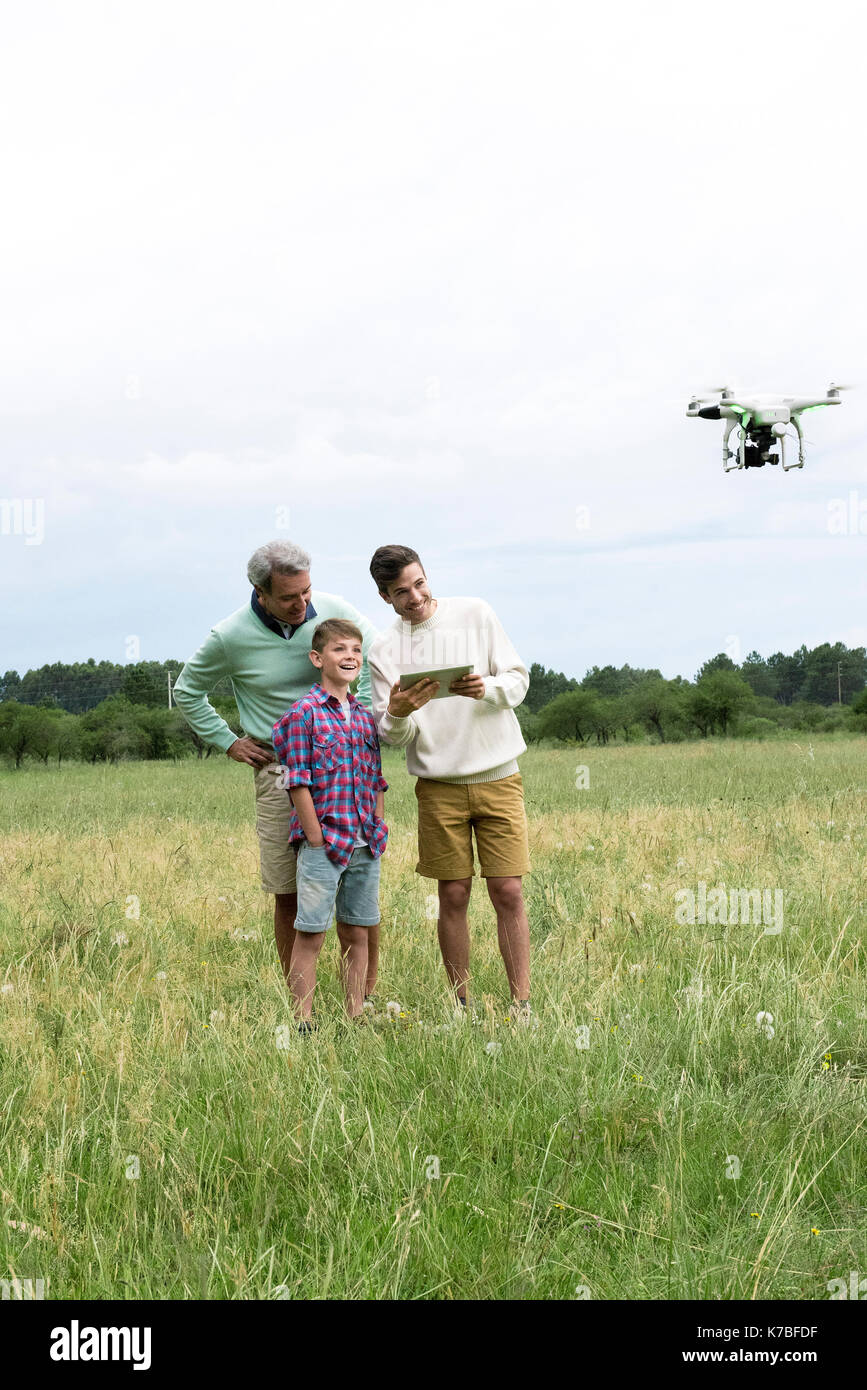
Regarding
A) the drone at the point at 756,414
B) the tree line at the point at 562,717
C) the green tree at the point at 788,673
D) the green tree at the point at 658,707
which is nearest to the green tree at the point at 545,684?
the tree line at the point at 562,717

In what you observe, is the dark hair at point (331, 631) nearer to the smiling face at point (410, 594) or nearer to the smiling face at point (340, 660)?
the smiling face at point (340, 660)

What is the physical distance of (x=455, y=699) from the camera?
4.56 metres

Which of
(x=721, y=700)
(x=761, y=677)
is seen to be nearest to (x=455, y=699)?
(x=721, y=700)

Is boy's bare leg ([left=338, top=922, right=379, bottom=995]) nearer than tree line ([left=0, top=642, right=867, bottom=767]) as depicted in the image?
Yes

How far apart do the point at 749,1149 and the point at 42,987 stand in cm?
342

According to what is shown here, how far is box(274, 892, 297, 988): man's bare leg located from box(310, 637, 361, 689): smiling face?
1.09 meters

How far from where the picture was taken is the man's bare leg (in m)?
4.87

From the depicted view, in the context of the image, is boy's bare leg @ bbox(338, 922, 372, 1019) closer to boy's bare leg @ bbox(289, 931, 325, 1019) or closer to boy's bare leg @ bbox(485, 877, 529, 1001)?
boy's bare leg @ bbox(289, 931, 325, 1019)

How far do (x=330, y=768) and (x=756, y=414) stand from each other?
1047 inches

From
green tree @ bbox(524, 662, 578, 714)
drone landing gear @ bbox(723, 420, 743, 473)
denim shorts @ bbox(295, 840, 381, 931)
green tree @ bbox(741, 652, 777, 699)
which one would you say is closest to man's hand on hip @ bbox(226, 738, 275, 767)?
denim shorts @ bbox(295, 840, 381, 931)

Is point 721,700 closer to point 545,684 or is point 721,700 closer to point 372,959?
point 545,684

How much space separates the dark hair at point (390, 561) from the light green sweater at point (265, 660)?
1.11 ft

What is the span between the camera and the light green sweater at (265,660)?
15.7ft

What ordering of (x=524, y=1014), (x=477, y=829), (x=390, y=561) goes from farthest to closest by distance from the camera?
(x=477, y=829), (x=390, y=561), (x=524, y=1014)
